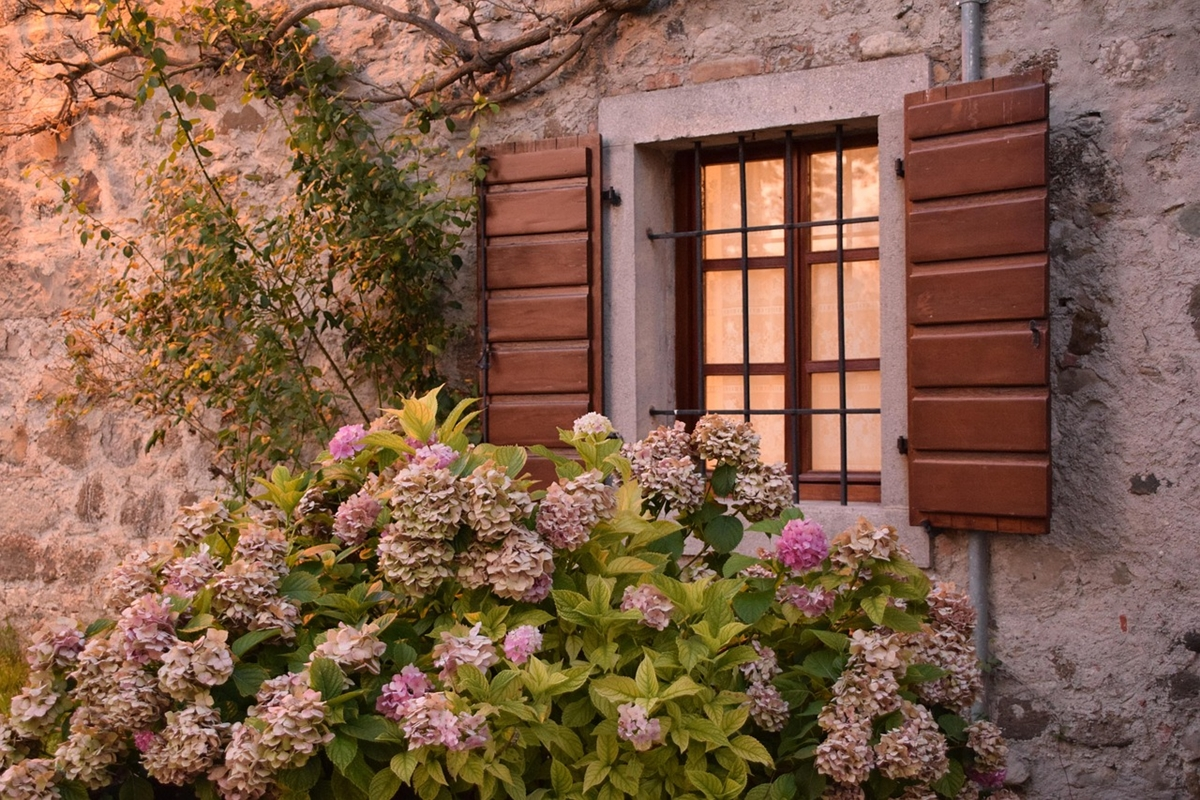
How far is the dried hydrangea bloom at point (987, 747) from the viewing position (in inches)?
82.0

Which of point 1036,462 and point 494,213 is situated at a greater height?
point 494,213

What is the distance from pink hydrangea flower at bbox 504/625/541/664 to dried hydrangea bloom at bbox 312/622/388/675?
7.2 inches

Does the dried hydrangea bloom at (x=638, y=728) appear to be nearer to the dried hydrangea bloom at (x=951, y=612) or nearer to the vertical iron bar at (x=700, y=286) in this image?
the dried hydrangea bloom at (x=951, y=612)

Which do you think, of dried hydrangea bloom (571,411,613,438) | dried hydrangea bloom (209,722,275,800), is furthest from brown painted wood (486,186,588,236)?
dried hydrangea bloom (209,722,275,800)

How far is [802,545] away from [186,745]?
0.99 meters

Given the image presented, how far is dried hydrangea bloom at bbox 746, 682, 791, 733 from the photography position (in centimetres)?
194

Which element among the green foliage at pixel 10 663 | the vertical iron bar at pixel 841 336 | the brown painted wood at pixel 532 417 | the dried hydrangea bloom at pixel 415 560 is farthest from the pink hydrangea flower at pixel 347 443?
the green foliage at pixel 10 663

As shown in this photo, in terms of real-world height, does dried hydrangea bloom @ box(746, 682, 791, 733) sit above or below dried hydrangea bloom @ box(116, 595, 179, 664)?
below

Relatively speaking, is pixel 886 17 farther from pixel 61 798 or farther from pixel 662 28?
pixel 61 798

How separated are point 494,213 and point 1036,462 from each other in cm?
203

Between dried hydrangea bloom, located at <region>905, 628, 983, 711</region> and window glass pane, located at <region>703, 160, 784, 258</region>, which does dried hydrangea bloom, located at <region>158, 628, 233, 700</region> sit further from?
window glass pane, located at <region>703, 160, 784, 258</region>

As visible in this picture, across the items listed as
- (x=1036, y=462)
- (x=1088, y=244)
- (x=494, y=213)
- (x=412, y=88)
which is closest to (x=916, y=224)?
(x=1088, y=244)

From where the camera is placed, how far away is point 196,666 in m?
1.72

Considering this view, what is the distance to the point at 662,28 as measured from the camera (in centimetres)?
426
